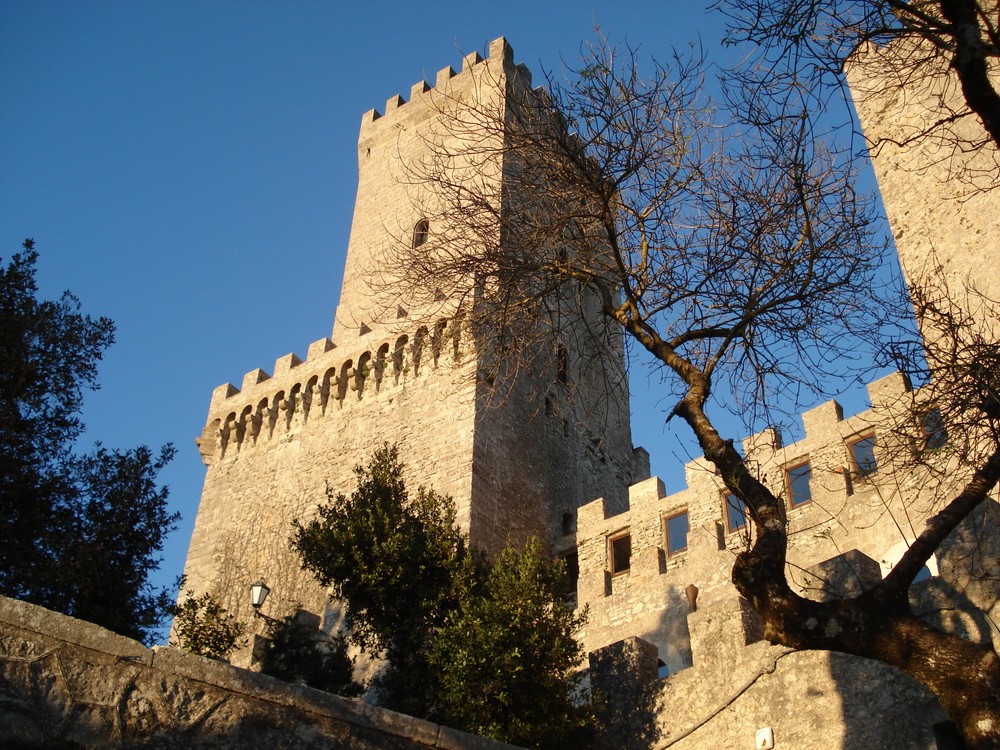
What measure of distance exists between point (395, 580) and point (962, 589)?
7045mm

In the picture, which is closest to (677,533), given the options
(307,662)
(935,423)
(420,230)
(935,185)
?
(307,662)

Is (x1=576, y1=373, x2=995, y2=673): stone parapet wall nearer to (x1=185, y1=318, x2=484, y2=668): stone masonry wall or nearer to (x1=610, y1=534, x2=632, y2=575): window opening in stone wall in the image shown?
(x1=610, y1=534, x2=632, y2=575): window opening in stone wall

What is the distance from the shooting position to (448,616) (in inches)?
483

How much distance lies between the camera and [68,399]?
1266cm

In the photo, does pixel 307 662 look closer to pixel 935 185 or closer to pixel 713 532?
pixel 713 532

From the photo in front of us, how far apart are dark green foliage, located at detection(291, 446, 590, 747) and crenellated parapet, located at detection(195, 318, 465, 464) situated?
16.1 feet

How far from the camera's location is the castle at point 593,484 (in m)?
8.83

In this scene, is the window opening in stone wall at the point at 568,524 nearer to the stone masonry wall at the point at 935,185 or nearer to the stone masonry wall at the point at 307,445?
the stone masonry wall at the point at 307,445

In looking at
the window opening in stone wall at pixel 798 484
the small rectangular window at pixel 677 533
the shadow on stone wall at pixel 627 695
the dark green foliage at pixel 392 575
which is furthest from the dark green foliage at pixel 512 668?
the window opening in stone wall at pixel 798 484

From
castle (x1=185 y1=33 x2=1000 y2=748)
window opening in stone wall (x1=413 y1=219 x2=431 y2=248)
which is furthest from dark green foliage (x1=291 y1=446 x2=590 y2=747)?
window opening in stone wall (x1=413 y1=219 x2=431 y2=248)

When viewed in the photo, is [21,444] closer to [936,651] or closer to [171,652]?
[171,652]

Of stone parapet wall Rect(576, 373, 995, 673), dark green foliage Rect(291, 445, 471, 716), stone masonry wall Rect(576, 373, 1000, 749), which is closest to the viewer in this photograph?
stone masonry wall Rect(576, 373, 1000, 749)

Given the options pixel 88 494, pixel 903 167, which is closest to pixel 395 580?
pixel 88 494

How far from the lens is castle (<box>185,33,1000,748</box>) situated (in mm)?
8828
